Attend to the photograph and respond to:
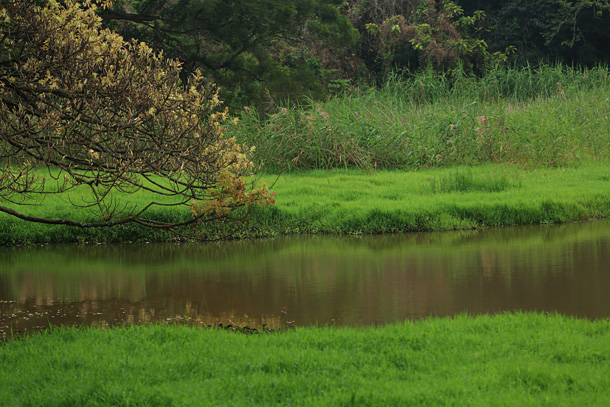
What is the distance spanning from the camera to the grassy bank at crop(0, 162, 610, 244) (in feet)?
33.7

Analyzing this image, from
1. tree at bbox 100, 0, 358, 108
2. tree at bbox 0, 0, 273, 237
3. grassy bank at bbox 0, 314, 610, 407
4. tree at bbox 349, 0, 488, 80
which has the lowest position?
grassy bank at bbox 0, 314, 610, 407

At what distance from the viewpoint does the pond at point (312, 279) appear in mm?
6148

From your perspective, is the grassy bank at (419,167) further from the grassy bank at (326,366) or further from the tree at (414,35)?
the tree at (414,35)

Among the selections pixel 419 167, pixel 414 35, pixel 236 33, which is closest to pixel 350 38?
pixel 236 33

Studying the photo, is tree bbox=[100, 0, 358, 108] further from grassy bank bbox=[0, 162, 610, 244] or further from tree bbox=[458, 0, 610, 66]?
tree bbox=[458, 0, 610, 66]

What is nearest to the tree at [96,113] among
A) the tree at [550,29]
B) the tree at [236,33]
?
the tree at [236,33]

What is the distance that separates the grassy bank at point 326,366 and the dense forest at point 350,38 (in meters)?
14.6

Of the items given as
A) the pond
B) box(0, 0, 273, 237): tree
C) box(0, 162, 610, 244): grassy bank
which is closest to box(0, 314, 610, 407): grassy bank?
the pond

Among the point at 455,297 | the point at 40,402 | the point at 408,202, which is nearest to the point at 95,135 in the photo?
the point at 40,402

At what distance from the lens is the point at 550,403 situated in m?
3.64

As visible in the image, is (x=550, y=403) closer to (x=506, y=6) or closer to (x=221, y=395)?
(x=221, y=395)

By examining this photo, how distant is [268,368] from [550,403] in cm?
169

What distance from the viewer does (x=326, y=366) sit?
4.26 m

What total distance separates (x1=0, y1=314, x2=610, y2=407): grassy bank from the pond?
32.9 inches
